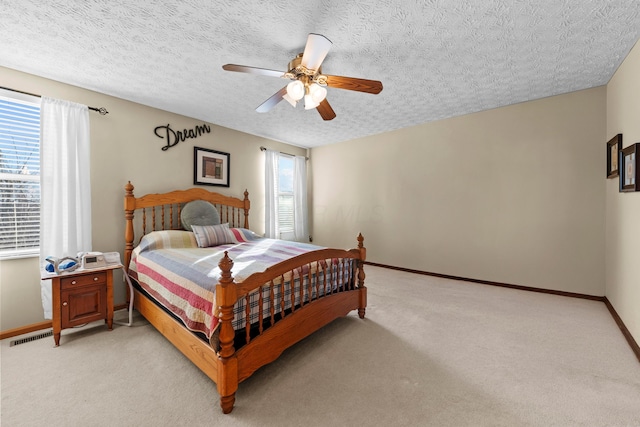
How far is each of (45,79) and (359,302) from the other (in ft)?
13.0

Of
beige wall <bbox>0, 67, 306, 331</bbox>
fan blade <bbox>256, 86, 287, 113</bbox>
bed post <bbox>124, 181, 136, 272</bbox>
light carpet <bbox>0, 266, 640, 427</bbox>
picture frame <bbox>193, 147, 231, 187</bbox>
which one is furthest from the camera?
picture frame <bbox>193, 147, 231, 187</bbox>

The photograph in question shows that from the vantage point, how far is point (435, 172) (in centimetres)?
424

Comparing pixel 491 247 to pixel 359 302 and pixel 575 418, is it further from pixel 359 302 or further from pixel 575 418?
pixel 575 418

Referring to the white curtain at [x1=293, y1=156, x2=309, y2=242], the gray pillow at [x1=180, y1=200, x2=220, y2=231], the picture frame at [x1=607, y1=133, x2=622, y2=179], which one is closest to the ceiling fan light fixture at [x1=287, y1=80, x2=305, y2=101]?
the gray pillow at [x1=180, y1=200, x2=220, y2=231]

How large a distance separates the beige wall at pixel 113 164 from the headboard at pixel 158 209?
15 cm

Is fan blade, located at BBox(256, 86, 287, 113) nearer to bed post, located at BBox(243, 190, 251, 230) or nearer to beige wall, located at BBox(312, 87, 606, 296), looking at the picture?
bed post, located at BBox(243, 190, 251, 230)

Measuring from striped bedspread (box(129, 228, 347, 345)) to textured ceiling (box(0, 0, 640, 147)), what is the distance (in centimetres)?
177

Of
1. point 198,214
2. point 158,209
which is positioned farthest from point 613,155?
point 158,209

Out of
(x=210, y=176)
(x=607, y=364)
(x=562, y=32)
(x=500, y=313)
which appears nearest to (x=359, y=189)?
(x=210, y=176)

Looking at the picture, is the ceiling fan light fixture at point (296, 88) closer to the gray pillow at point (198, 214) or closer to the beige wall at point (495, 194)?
the gray pillow at point (198, 214)

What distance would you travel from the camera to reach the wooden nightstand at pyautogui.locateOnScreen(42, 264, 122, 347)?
2.22 m

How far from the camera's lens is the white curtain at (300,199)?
547 cm

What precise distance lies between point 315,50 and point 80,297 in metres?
2.89

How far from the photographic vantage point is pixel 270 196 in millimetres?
4898
